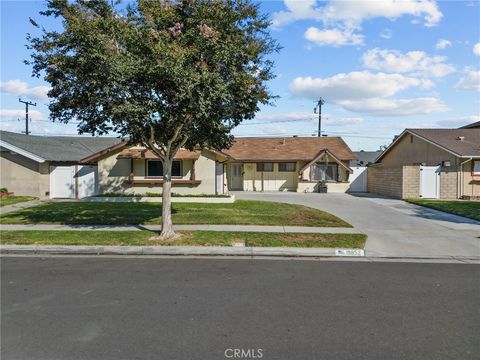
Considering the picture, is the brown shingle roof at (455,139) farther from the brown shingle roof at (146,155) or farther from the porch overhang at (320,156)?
the brown shingle roof at (146,155)

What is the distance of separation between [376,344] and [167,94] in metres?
7.24

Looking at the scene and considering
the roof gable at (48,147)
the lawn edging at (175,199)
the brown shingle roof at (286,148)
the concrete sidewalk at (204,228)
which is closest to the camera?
the concrete sidewalk at (204,228)

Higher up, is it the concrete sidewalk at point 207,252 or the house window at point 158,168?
the house window at point 158,168

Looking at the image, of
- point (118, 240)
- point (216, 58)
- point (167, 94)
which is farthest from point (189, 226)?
point (216, 58)

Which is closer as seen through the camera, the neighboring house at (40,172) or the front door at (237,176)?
the neighboring house at (40,172)

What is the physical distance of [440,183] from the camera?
24625 mm

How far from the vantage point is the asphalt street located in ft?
14.2

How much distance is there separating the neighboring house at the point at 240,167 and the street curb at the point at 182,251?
1137cm

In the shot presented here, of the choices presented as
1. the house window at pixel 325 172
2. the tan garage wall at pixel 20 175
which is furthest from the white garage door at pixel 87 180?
the house window at pixel 325 172

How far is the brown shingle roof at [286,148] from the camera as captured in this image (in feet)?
101

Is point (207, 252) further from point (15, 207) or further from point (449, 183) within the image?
point (449, 183)

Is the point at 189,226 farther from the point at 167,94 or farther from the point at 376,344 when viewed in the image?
the point at 376,344

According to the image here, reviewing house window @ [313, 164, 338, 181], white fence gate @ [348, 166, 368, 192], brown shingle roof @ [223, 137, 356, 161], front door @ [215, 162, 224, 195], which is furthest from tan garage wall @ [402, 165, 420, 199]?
front door @ [215, 162, 224, 195]

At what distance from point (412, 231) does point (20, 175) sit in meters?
21.0
